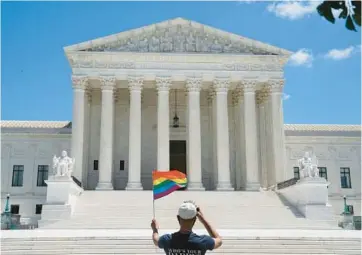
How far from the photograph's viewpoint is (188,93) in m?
37.8

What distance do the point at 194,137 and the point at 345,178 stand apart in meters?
16.6

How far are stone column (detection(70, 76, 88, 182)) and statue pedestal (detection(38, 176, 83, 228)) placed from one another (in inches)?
199

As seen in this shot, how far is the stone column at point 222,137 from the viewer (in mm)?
36656

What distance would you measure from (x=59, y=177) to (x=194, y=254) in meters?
25.0

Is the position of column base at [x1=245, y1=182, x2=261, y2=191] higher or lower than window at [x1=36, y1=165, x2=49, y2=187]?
lower

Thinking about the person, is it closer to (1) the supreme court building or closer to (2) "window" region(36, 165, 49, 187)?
(1) the supreme court building

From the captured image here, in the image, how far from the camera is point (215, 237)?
6352 millimetres

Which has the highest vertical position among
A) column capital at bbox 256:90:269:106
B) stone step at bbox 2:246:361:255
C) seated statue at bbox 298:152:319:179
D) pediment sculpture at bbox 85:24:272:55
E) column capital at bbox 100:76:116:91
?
pediment sculpture at bbox 85:24:272:55

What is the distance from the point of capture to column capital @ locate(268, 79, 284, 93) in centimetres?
3819

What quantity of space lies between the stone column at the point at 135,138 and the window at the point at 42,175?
10.5 meters

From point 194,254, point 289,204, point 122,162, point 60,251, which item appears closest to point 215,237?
point 194,254

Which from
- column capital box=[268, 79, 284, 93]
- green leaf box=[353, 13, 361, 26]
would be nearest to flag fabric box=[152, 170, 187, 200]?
green leaf box=[353, 13, 361, 26]

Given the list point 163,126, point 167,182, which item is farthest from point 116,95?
point 167,182

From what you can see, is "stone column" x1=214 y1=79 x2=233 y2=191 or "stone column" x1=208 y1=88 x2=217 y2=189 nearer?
"stone column" x1=214 y1=79 x2=233 y2=191
